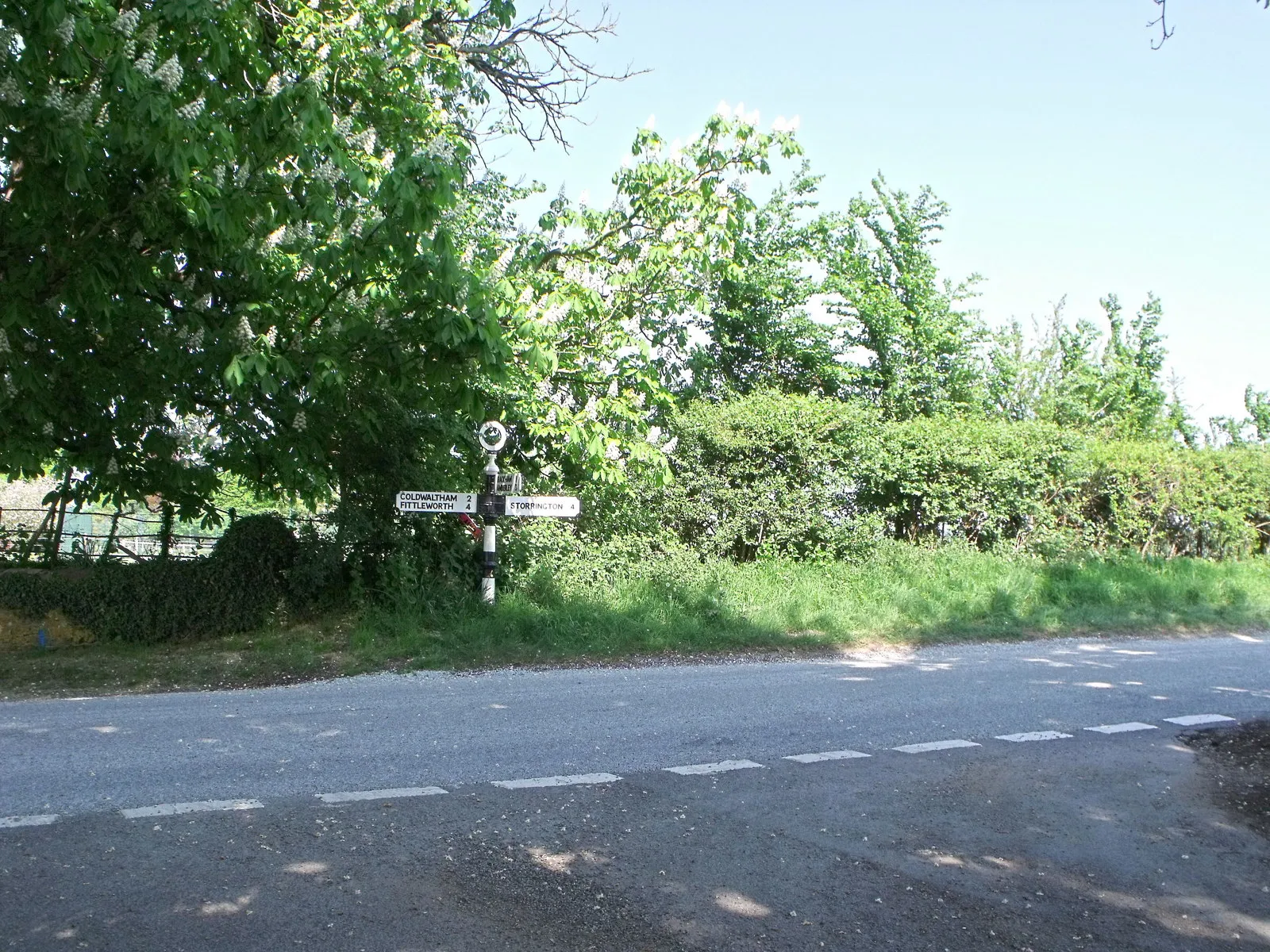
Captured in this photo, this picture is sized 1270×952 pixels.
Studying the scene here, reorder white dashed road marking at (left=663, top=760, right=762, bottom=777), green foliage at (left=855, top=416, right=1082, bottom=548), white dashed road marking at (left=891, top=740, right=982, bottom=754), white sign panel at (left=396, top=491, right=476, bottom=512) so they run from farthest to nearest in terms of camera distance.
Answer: green foliage at (left=855, top=416, right=1082, bottom=548)
white sign panel at (left=396, top=491, right=476, bottom=512)
white dashed road marking at (left=891, top=740, right=982, bottom=754)
white dashed road marking at (left=663, top=760, right=762, bottom=777)

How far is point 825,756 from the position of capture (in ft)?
23.3

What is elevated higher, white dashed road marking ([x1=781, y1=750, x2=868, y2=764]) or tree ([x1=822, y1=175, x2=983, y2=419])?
tree ([x1=822, y1=175, x2=983, y2=419])

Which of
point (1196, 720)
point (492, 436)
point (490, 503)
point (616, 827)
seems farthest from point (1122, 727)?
point (492, 436)

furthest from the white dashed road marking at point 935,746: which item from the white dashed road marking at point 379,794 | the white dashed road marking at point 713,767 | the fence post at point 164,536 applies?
the fence post at point 164,536

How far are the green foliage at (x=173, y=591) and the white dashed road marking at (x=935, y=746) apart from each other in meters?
8.57

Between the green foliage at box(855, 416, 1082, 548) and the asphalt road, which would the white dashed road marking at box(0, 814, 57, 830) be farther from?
the green foliage at box(855, 416, 1082, 548)

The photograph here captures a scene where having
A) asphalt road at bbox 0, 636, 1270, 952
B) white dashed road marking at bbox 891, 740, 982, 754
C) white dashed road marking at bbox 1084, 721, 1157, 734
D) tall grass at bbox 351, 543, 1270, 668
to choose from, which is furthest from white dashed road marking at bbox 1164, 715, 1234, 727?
tall grass at bbox 351, 543, 1270, 668

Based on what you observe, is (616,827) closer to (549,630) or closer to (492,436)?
(549,630)

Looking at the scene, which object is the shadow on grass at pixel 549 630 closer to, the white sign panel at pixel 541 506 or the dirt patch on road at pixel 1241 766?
the white sign panel at pixel 541 506

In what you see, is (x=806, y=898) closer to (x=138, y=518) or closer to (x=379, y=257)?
(x=379, y=257)

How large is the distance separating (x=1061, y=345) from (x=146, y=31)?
27.4 m

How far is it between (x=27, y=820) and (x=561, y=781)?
2689 mm

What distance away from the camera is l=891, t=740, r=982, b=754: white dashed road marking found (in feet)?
24.0

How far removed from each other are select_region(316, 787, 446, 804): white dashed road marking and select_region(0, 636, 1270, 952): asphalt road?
0.8 inches
